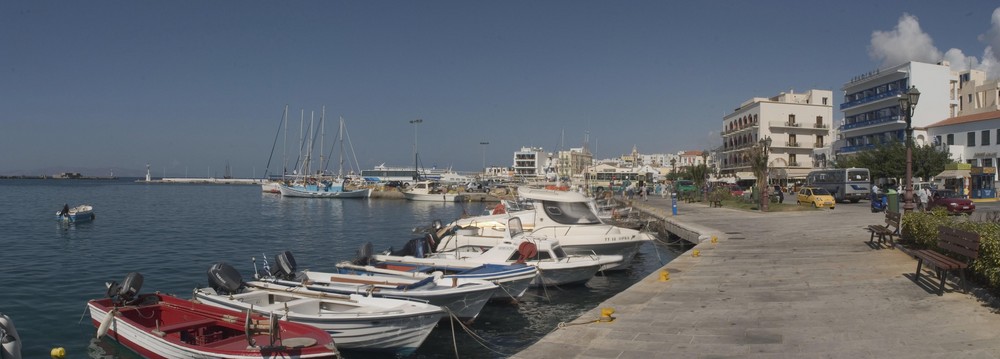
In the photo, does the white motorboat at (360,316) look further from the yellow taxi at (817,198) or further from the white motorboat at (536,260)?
the yellow taxi at (817,198)

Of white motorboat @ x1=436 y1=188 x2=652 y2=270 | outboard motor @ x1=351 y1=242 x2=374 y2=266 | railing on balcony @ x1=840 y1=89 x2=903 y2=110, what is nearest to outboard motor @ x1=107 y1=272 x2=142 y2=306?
outboard motor @ x1=351 y1=242 x2=374 y2=266

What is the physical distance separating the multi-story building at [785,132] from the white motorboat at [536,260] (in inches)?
2531

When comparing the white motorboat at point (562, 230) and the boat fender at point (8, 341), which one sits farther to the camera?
the white motorboat at point (562, 230)

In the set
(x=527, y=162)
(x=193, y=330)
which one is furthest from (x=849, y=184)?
(x=527, y=162)

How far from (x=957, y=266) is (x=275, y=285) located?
1361cm

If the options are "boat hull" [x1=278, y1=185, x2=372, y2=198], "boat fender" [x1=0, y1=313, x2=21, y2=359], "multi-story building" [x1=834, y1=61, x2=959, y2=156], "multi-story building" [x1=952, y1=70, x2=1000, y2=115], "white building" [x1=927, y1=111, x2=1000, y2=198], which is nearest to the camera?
"boat fender" [x1=0, y1=313, x2=21, y2=359]

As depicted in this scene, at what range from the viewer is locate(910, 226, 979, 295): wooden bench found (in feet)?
33.8

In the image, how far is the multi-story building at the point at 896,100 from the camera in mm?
65050

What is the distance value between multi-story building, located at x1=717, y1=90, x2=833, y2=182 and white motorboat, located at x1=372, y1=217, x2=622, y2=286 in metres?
64.3

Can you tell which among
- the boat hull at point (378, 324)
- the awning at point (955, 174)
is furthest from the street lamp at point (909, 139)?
the awning at point (955, 174)

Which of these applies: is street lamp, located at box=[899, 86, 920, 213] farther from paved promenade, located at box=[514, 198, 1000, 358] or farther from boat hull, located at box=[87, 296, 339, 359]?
boat hull, located at box=[87, 296, 339, 359]

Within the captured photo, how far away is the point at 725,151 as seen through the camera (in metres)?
91.4

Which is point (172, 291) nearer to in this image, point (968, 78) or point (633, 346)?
point (633, 346)

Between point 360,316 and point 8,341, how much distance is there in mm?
5221
